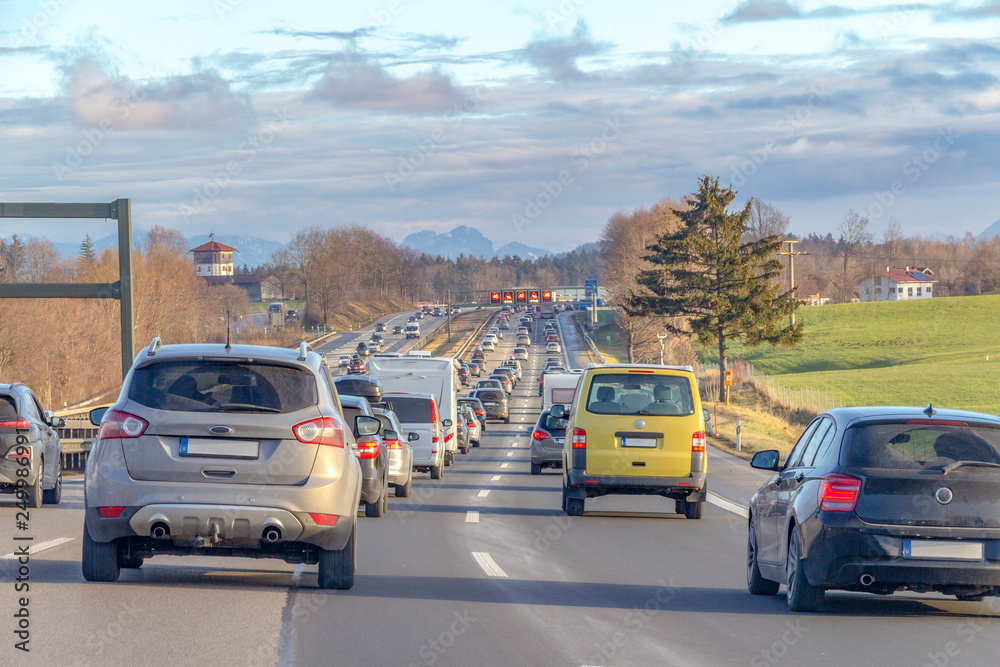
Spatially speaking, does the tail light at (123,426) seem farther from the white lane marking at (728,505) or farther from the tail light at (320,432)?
the white lane marking at (728,505)

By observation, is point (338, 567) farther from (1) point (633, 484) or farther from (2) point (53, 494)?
(2) point (53, 494)

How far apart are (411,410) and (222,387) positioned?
16392 millimetres

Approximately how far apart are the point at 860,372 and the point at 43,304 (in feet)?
187

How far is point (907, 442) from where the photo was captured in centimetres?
812

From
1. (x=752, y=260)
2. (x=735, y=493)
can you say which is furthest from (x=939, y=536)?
(x=752, y=260)

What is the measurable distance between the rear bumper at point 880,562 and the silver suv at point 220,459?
337 centimetres

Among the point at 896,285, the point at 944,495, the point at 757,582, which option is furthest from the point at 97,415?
the point at 896,285

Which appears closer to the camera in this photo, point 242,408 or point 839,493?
point 839,493

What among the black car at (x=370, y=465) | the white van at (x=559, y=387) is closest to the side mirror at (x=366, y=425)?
the black car at (x=370, y=465)

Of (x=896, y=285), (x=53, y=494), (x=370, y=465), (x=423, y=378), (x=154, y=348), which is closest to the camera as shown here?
(x=154, y=348)

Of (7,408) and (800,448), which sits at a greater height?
(800,448)

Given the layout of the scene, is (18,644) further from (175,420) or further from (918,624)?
(918,624)

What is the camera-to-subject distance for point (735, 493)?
2294 centimetres

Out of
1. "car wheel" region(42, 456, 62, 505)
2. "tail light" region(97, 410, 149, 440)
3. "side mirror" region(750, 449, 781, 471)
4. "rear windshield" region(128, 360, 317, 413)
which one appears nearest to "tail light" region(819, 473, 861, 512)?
"side mirror" region(750, 449, 781, 471)
